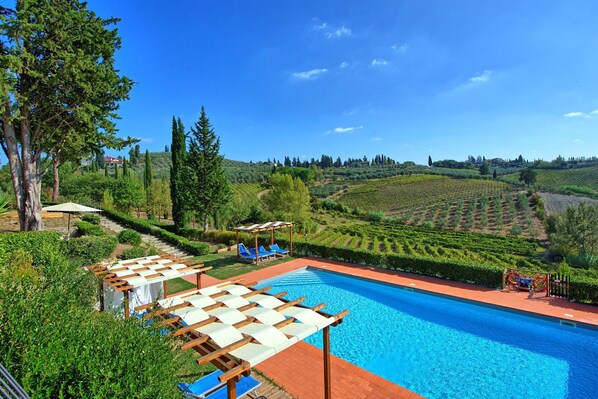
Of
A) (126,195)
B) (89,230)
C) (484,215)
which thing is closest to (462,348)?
(89,230)

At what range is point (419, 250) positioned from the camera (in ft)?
98.6

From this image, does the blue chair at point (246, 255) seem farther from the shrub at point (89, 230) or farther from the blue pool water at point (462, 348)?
the shrub at point (89, 230)

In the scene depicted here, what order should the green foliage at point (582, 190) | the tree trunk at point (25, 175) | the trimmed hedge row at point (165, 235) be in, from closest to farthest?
the tree trunk at point (25, 175)
the trimmed hedge row at point (165, 235)
the green foliage at point (582, 190)

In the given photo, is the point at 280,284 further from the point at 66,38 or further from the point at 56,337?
the point at 66,38

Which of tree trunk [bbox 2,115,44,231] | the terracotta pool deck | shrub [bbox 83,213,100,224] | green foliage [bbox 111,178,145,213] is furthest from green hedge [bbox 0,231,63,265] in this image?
green foliage [bbox 111,178,145,213]

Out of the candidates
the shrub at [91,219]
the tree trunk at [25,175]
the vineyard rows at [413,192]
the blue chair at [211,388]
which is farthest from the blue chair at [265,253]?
the vineyard rows at [413,192]

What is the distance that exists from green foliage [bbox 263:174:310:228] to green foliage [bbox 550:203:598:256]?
23153 mm

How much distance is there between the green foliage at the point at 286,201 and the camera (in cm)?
2937

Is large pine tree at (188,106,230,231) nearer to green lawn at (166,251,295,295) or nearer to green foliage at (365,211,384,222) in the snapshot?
green lawn at (166,251,295,295)

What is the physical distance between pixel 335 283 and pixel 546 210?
57.1m

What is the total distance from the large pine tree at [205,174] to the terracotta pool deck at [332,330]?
907 centimetres

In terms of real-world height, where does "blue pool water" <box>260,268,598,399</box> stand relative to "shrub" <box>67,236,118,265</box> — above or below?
below

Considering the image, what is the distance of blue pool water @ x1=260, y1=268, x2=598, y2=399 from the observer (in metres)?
6.53

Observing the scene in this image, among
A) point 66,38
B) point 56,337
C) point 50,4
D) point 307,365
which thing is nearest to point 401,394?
point 307,365
